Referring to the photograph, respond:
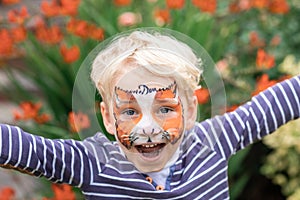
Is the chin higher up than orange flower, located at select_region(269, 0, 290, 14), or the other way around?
orange flower, located at select_region(269, 0, 290, 14)

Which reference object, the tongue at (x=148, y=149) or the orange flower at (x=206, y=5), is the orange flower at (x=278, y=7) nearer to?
the orange flower at (x=206, y=5)

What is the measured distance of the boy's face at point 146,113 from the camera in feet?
4.63

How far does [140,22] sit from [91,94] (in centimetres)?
142

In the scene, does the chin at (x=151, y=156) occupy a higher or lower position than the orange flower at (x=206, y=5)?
lower

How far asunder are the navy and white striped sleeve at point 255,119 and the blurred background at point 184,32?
81 cm

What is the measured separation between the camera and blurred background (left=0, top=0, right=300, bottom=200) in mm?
2891

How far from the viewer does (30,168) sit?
1544 mm

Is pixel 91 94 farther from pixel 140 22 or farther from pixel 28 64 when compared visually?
pixel 28 64

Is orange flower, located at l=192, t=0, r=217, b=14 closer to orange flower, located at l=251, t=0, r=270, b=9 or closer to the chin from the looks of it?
orange flower, located at l=251, t=0, r=270, b=9

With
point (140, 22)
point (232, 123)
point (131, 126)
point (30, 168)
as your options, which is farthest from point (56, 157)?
point (140, 22)

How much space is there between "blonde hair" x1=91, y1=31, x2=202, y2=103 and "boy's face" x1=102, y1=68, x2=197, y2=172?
0.07ft

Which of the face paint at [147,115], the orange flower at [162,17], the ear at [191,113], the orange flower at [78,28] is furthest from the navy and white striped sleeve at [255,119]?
the orange flower at [78,28]

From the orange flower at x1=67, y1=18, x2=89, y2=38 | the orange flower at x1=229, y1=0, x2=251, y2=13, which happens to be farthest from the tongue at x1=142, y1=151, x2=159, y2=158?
the orange flower at x1=229, y1=0, x2=251, y2=13

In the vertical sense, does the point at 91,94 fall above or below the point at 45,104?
below
